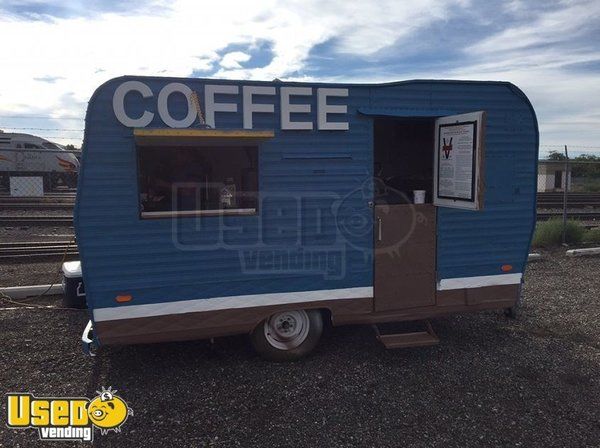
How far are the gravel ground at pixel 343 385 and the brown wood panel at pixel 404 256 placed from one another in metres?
0.67

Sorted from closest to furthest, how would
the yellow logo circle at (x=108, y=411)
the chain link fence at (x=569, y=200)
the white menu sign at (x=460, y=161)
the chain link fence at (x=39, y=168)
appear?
the yellow logo circle at (x=108, y=411) < the white menu sign at (x=460, y=161) < the chain link fence at (x=569, y=200) < the chain link fence at (x=39, y=168)

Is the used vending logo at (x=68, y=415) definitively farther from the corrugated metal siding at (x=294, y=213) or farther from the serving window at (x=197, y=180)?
the serving window at (x=197, y=180)

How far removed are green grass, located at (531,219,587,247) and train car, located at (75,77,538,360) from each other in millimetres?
6596

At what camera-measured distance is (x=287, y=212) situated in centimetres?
486

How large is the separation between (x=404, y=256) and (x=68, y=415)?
A: 374 centimetres

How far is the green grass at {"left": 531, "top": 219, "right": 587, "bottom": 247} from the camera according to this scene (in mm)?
11375

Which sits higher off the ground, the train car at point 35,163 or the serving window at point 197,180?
the train car at point 35,163

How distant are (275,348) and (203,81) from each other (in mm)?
2921

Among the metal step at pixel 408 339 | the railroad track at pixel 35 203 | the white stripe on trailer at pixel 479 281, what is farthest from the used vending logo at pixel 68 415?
the railroad track at pixel 35 203

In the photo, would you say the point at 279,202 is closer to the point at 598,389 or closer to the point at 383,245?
the point at 383,245

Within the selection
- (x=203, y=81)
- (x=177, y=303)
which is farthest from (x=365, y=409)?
(x=203, y=81)

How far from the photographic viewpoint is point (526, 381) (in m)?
4.68

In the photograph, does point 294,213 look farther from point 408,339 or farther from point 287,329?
point 408,339

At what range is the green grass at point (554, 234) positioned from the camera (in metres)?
11.4
